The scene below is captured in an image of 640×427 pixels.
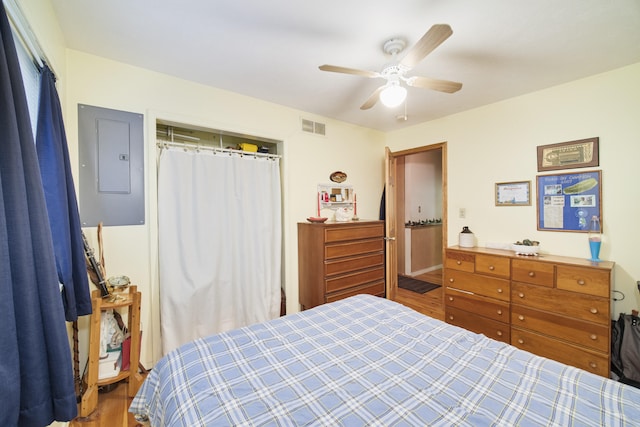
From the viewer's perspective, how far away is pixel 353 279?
118 inches

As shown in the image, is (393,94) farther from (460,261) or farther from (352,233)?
(460,261)

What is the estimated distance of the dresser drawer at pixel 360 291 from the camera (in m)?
2.81

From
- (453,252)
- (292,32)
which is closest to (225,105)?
(292,32)

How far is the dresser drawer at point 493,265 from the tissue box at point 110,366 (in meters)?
3.26

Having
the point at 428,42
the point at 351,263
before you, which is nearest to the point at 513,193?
the point at 351,263

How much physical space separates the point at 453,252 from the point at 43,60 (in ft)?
11.7

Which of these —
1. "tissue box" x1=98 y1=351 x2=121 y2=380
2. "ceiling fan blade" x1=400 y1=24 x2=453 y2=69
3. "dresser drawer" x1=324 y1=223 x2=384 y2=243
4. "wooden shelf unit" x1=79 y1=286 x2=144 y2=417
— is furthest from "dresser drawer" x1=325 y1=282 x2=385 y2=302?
"ceiling fan blade" x1=400 y1=24 x2=453 y2=69

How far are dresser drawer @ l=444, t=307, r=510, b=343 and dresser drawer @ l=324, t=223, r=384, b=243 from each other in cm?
117

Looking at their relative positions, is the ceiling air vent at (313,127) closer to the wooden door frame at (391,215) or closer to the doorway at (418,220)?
the wooden door frame at (391,215)

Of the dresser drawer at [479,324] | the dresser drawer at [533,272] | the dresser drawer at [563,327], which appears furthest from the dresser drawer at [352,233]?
the dresser drawer at [563,327]

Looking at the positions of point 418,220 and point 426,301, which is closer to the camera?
point 426,301

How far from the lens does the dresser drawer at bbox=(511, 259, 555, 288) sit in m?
2.15

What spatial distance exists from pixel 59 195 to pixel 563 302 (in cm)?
365

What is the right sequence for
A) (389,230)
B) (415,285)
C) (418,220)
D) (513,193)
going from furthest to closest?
(418,220)
(415,285)
(389,230)
(513,193)
